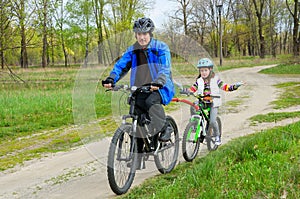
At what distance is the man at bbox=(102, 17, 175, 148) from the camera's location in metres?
4.36

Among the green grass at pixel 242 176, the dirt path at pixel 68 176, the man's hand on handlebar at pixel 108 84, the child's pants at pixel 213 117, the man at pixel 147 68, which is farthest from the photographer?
the child's pants at pixel 213 117

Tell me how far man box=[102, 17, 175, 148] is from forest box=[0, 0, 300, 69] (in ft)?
1.37

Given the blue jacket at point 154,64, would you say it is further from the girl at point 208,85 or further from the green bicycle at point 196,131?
the girl at point 208,85

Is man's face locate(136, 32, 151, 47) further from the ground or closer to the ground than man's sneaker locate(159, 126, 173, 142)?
further from the ground

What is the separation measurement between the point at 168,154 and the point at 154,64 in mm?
1374

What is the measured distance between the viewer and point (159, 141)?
477 centimetres

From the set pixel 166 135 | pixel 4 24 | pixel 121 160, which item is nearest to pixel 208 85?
pixel 166 135

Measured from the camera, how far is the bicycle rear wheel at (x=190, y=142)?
213 inches

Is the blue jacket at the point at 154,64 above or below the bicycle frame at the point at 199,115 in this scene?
above

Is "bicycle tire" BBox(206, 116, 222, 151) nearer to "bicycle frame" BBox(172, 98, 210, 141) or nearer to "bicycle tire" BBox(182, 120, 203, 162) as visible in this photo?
"bicycle frame" BBox(172, 98, 210, 141)

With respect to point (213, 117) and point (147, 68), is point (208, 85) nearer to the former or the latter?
point (213, 117)

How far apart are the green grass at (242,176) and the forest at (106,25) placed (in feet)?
6.28

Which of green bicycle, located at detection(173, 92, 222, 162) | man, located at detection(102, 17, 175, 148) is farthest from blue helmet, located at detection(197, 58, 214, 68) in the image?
man, located at detection(102, 17, 175, 148)

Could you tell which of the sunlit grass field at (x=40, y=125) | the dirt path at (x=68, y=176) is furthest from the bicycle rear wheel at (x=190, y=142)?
the sunlit grass field at (x=40, y=125)
